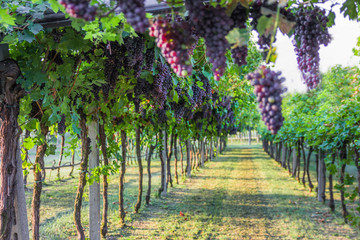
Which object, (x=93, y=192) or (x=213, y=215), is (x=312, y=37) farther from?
(x=213, y=215)

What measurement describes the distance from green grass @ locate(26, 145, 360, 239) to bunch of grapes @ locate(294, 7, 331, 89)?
5695mm

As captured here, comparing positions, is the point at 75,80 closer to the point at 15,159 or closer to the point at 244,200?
the point at 15,159

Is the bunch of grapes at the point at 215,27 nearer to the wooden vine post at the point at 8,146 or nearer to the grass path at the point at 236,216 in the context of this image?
Answer: the wooden vine post at the point at 8,146

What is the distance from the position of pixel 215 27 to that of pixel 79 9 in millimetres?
435

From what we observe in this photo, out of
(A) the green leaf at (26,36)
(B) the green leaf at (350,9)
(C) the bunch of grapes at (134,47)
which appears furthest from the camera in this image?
(C) the bunch of grapes at (134,47)

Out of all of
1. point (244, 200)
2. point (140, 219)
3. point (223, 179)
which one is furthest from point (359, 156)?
point (223, 179)

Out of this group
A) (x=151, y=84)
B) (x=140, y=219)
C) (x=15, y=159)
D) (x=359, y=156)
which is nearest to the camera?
(x=15, y=159)

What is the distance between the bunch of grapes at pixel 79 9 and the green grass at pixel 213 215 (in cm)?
610

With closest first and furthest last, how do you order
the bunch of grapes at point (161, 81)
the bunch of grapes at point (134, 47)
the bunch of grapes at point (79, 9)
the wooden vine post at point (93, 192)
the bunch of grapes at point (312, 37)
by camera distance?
the bunch of grapes at point (79, 9) → the bunch of grapes at point (312, 37) → the bunch of grapes at point (134, 47) → the bunch of grapes at point (161, 81) → the wooden vine post at point (93, 192)

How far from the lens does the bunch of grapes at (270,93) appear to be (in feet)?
2.93

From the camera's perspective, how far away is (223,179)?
47.2ft

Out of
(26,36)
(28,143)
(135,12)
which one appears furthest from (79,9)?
(28,143)

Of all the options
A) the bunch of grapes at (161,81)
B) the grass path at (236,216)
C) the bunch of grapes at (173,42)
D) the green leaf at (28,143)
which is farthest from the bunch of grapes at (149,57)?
the grass path at (236,216)

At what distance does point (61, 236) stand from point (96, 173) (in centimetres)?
227
